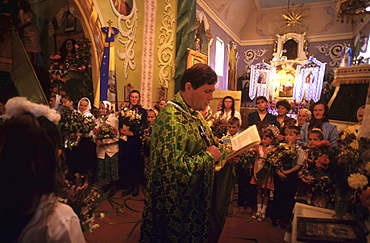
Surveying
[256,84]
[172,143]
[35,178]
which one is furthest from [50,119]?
[256,84]

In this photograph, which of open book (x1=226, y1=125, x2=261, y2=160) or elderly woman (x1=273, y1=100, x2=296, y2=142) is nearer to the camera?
open book (x1=226, y1=125, x2=261, y2=160)

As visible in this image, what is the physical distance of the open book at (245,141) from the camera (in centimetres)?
186

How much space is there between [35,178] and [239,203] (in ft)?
11.8

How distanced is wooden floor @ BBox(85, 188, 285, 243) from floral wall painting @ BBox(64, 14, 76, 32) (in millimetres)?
5969

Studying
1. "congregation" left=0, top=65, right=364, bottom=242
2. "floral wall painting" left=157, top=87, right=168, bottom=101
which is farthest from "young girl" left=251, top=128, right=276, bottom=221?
"floral wall painting" left=157, top=87, right=168, bottom=101

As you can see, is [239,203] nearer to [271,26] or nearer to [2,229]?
[2,229]

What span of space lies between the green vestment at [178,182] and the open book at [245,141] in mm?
258

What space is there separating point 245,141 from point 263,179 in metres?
2.08

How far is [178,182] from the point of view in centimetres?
176

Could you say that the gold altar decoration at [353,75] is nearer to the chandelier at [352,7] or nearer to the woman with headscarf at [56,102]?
the chandelier at [352,7]

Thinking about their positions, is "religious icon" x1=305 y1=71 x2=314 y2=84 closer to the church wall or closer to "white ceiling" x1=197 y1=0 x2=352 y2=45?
"white ceiling" x1=197 y1=0 x2=352 y2=45

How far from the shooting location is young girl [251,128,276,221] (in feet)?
12.0

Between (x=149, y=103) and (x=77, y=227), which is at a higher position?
(x=149, y=103)

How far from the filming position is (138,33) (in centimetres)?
657
